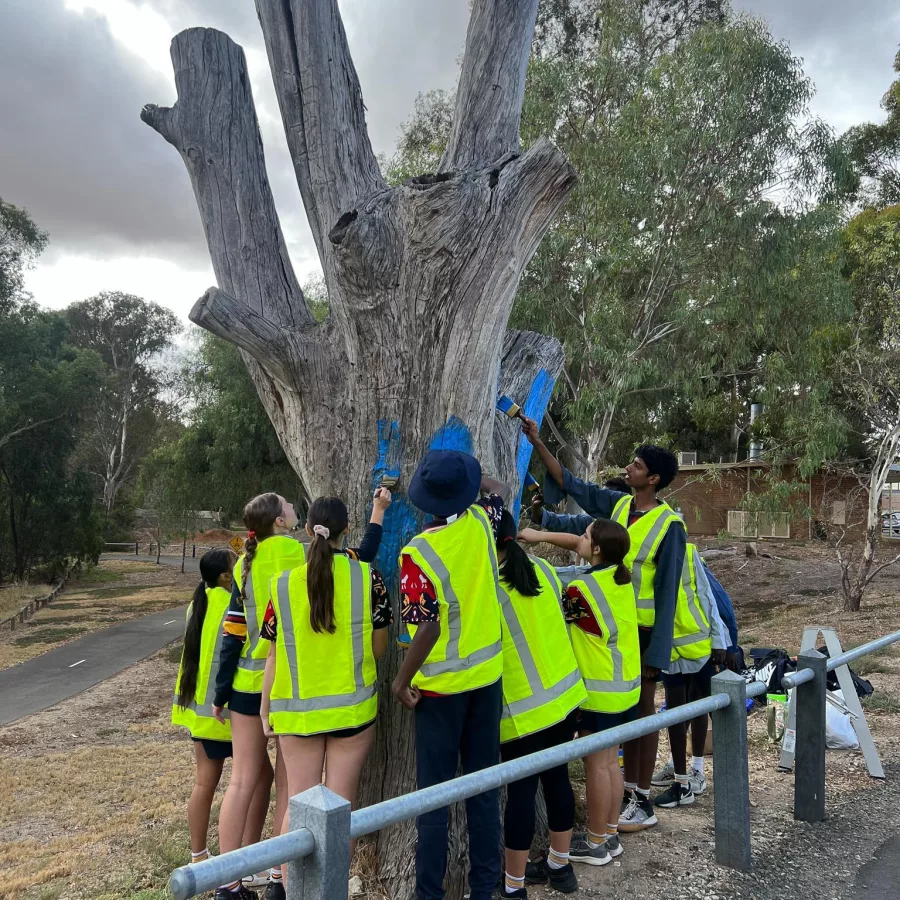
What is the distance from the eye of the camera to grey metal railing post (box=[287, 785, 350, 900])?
1874mm

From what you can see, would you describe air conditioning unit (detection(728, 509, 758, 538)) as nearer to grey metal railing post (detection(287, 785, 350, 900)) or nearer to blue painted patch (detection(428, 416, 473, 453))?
blue painted patch (detection(428, 416, 473, 453))

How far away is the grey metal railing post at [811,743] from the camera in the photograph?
154 inches

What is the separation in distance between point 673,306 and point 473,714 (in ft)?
44.3

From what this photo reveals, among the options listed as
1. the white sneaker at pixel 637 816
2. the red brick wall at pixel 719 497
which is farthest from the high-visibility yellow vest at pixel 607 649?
the red brick wall at pixel 719 497

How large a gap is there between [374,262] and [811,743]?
3.10 m

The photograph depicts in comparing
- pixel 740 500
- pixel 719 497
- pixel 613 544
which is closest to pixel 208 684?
pixel 613 544

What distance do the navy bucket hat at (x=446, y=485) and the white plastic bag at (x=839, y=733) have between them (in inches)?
144

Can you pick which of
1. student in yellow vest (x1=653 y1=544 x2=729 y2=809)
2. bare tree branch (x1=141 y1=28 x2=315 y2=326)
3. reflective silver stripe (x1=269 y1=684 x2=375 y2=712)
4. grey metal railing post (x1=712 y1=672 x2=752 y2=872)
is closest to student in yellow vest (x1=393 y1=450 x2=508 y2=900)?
reflective silver stripe (x1=269 y1=684 x2=375 y2=712)

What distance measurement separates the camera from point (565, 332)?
14.7 m

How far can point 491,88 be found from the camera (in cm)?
424

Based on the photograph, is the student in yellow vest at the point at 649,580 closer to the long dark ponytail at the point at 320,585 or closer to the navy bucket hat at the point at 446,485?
the navy bucket hat at the point at 446,485

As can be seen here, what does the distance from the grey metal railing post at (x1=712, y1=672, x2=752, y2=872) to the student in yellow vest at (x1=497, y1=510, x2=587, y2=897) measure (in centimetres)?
67

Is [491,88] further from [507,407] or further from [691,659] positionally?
[691,659]

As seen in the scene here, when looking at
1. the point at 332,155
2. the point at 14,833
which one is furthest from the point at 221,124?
the point at 14,833
